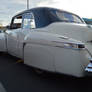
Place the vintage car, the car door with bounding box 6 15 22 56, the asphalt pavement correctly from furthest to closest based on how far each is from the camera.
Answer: the car door with bounding box 6 15 22 56 → the asphalt pavement → the vintage car

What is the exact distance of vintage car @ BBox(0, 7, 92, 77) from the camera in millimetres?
2217

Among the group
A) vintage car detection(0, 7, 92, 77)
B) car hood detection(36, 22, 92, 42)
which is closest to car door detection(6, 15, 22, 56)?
vintage car detection(0, 7, 92, 77)

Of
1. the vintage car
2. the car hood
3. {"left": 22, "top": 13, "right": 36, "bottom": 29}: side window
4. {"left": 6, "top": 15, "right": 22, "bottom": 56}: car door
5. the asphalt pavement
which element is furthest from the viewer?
{"left": 6, "top": 15, "right": 22, "bottom": 56}: car door

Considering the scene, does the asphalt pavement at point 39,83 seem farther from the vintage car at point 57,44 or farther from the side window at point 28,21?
the side window at point 28,21

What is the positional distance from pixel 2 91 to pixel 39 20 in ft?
6.06

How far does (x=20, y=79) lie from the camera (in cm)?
316

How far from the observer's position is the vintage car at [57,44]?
2217 mm

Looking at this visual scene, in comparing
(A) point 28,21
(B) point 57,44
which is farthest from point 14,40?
(B) point 57,44

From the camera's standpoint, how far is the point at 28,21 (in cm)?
360

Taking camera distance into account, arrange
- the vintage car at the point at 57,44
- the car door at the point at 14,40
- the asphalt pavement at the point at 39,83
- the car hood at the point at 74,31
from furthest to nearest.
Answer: the car door at the point at 14,40 < the asphalt pavement at the point at 39,83 < the car hood at the point at 74,31 < the vintage car at the point at 57,44

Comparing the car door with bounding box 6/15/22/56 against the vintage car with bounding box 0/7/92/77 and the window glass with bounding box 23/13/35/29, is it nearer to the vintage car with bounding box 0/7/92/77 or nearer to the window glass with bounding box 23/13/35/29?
the window glass with bounding box 23/13/35/29

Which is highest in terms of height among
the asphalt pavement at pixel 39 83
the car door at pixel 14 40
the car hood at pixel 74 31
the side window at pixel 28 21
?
the side window at pixel 28 21

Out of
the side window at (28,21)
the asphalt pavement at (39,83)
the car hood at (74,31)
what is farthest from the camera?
the side window at (28,21)

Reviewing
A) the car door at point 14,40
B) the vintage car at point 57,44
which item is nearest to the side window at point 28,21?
the vintage car at point 57,44
